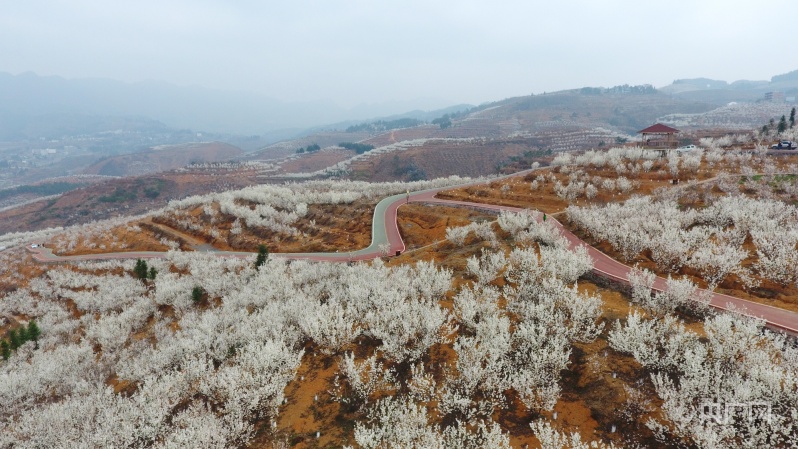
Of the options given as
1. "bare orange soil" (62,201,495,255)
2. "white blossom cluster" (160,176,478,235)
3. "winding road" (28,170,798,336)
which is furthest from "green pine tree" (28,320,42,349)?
"white blossom cluster" (160,176,478,235)

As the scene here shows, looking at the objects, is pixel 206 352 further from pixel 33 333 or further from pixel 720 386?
pixel 33 333

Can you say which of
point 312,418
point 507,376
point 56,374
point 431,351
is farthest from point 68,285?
point 507,376

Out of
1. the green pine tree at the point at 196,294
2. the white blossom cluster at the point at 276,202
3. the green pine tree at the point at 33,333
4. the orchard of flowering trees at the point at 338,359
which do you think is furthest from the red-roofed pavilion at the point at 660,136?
the green pine tree at the point at 33,333

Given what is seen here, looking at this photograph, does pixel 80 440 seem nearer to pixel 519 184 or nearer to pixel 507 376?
pixel 507 376

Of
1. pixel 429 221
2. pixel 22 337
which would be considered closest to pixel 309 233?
pixel 429 221

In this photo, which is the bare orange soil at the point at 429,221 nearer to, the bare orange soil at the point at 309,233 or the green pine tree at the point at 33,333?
the bare orange soil at the point at 309,233

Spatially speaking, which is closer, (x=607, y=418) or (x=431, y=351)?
(x=607, y=418)
